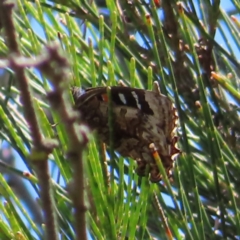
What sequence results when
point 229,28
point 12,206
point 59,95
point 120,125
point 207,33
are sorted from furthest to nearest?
point 229,28, point 207,33, point 120,125, point 12,206, point 59,95

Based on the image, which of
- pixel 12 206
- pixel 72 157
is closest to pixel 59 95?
pixel 72 157

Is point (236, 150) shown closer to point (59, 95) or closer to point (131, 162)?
point (131, 162)

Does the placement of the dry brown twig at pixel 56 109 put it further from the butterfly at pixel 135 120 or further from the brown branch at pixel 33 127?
the butterfly at pixel 135 120

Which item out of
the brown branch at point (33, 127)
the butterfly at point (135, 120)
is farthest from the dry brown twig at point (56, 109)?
the butterfly at point (135, 120)

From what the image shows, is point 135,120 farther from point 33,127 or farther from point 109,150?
point 33,127

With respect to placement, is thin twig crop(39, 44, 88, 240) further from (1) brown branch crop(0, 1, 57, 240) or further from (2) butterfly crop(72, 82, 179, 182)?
(2) butterfly crop(72, 82, 179, 182)

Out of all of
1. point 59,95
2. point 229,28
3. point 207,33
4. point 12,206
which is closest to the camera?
point 59,95

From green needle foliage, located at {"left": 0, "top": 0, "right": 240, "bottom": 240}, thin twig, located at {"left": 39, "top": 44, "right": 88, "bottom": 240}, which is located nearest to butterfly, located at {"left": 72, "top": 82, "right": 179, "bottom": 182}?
green needle foliage, located at {"left": 0, "top": 0, "right": 240, "bottom": 240}
